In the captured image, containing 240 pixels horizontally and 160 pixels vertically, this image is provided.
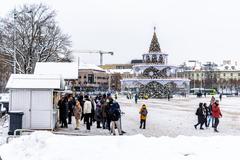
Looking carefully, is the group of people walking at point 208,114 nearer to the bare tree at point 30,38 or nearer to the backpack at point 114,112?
the backpack at point 114,112

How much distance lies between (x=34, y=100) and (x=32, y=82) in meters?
0.81

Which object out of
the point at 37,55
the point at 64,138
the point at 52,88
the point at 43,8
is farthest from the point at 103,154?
the point at 43,8

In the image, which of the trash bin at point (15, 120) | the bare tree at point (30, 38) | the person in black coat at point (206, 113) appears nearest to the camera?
the trash bin at point (15, 120)

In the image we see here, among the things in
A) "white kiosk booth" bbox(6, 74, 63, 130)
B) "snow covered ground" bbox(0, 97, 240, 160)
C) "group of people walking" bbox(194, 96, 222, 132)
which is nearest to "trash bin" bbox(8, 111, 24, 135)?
"white kiosk booth" bbox(6, 74, 63, 130)

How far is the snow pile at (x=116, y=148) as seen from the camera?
1191cm

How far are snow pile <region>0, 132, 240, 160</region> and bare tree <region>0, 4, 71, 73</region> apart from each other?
42360 millimetres

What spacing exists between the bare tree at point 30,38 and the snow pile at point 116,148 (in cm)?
4236

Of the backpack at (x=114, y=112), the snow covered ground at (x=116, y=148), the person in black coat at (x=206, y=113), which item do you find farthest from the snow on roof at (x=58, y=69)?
the snow covered ground at (x=116, y=148)

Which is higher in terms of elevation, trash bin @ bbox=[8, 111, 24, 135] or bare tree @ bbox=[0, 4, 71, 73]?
bare tree @ bbox=[0, 4, 71, 73]

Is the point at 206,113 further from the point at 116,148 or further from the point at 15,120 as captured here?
the point at 116,148

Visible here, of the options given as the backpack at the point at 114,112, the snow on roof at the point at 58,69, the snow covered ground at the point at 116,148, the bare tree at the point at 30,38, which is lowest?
the snow covered ground at the point at 116,148

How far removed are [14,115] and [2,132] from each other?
1.64 m

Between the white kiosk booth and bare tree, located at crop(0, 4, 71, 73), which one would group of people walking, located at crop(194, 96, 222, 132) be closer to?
the white kiosk booth

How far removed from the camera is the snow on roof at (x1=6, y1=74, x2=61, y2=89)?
22.9m
